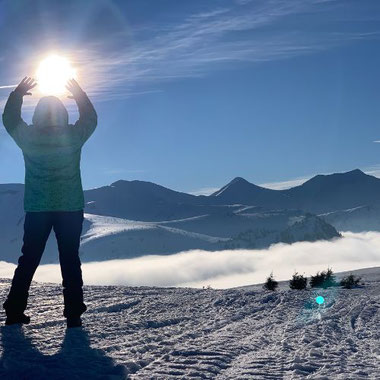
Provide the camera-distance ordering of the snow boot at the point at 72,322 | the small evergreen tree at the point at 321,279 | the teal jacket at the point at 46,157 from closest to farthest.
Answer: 1. the snow boot at the point at 72,322
2. the teal jacket at the point at 46,157
3. the small evergreen tree at the point at 321,279

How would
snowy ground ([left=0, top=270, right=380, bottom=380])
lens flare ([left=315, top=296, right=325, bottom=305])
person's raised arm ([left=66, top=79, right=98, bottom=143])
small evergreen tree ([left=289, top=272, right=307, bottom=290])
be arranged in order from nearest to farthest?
snowy ground ([left=0, top=270, right=380, bottom=380])
person's raised arm ([left=66, top=79, right=98, bottom=143])
lens flare ([left=315, top=296, right=325, bottom=305])
small evergreen tree ([left=289, top=272, right=307, bottom=290])

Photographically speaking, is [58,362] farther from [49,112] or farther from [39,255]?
[49,112]

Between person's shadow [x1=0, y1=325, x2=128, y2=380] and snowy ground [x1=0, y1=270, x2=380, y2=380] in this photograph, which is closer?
person's shadow [x1=0, y1=325, x2=128, y2=380]

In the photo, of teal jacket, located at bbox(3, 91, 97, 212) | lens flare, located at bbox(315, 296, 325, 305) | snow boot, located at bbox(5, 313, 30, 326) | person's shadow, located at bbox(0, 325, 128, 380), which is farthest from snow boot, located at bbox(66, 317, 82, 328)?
lens flare, located at bbox(315, 296, 325, 305)

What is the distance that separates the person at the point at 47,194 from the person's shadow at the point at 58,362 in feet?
2.79

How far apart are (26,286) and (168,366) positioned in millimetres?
2414

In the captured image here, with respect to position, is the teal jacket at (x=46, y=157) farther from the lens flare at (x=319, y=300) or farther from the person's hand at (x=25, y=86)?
the lens flare at (x=319, y=300)

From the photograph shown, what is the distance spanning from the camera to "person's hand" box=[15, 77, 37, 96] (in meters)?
6.58

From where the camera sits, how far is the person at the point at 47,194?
642cm

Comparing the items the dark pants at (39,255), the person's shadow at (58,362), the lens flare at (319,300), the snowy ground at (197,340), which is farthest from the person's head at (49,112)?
the lens flare at (319,300)

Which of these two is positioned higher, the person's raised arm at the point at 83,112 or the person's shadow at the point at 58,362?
the person's raised arm at the point at 83,112

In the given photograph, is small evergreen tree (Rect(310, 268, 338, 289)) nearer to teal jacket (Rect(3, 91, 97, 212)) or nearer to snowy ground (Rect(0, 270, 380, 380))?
snowy ground (Rect(0, 270, 380, 380))

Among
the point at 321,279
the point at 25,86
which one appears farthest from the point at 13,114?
the point at 321,279

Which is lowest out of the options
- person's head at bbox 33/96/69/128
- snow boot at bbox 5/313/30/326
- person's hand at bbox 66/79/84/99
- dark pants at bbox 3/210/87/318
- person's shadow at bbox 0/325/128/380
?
person's shadow at bbox 0/325/128/380
